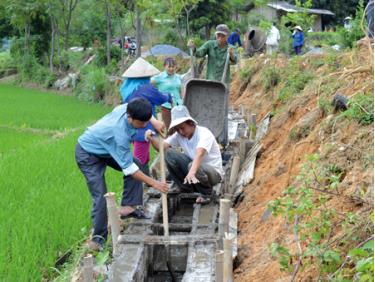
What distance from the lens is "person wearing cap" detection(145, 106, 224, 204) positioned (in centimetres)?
525

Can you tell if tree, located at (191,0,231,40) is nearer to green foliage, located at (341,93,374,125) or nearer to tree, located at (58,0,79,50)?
tree, located at (58,0,79,50)

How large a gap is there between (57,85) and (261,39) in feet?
36.6

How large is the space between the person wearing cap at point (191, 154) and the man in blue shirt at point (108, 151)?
44 cm

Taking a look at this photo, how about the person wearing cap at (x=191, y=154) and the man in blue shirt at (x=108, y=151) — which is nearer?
the man in blue shirt at (x=108, y=151)

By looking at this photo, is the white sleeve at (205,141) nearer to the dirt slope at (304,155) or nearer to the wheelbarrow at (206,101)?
the dirt slope at (304,155)

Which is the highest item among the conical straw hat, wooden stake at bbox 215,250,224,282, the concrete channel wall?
the conical straw hat

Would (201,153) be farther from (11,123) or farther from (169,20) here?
(169,20)

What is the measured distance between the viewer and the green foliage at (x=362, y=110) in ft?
15.6

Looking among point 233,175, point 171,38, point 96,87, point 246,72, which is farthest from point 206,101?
point 171,38

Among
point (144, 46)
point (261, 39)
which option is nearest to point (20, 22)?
point (144, 46)

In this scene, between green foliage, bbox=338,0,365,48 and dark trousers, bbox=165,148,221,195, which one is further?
green foliage, bbox=338,0,365,48

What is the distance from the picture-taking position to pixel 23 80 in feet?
87.6

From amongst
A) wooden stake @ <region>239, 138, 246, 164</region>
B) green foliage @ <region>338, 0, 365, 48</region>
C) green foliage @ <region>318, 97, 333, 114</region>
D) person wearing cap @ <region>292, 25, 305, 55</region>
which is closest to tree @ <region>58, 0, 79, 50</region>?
person wearing cap @ <region>292, 25, 305, 55</region>

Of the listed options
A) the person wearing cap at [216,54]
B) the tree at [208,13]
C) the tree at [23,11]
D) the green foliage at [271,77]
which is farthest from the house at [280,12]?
the person wearing cap at [216,54]
